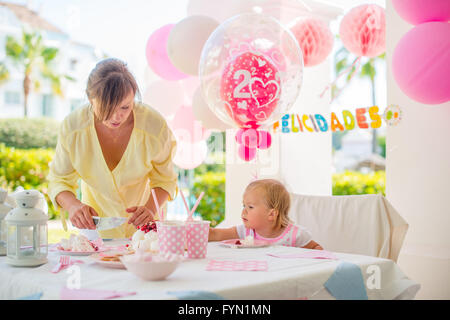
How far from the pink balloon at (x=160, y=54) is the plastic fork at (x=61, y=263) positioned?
2746mm

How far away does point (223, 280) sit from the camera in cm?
115

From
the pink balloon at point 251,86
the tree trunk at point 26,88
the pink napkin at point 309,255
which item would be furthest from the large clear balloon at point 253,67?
the tree trunk at point 26,88

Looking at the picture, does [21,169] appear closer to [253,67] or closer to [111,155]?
[253,67]

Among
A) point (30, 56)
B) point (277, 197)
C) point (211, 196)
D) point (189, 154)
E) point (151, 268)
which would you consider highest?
point (30, 56)

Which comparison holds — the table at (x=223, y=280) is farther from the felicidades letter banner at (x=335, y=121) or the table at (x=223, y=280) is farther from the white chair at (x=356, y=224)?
the felicidades letter banner at (x=335, y=121)

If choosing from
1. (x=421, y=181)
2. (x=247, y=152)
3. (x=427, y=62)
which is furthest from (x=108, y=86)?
(x=421, y=181)

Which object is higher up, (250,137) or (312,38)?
(312,38)

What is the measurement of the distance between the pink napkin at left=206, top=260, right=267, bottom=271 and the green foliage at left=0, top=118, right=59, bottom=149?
11.9m

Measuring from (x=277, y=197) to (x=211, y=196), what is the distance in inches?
198

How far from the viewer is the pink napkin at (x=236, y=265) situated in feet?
4.24
